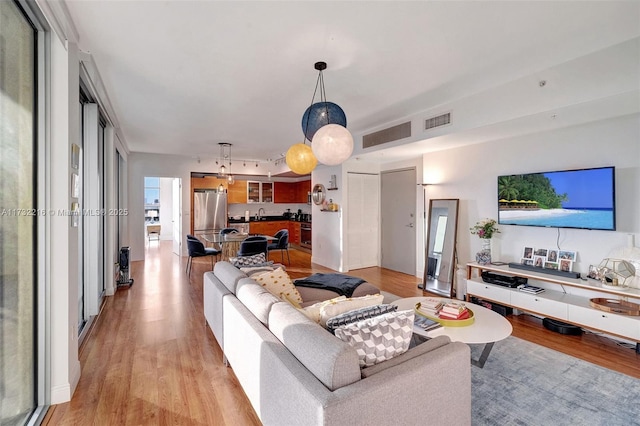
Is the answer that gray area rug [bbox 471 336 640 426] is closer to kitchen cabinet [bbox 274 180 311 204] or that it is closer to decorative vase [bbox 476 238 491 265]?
decorative vase [bbox 476 238 491 265]

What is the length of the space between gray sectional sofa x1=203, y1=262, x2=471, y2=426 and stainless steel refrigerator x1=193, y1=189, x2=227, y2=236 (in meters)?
6.88

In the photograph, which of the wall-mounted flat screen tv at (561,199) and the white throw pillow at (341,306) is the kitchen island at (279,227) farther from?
the white throw pillow at (341,306)

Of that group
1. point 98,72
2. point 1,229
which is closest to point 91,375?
point 1,229

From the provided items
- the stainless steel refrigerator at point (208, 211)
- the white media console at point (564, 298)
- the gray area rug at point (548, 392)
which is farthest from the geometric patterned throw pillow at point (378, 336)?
the stainless steel refrigerator at point (208, 211)

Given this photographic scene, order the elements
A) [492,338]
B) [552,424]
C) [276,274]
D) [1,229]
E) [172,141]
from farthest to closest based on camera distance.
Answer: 1. [172,141]
2. [276,274]
3. [492,338]
4. [552,424]
5. [1,229]

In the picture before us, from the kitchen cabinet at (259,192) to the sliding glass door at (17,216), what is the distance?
24.2ft

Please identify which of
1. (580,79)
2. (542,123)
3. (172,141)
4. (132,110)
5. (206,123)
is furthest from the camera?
(172,141)

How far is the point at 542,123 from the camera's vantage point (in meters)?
3.46

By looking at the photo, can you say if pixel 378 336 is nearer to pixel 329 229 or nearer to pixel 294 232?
pixel 329 229

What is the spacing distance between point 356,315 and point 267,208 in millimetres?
8637

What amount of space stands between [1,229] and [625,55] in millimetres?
4519

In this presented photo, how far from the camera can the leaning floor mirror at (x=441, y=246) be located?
4863 mm

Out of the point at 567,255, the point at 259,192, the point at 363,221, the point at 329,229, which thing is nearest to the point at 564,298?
the point at 567,255

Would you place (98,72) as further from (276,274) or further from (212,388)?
(212,388)
